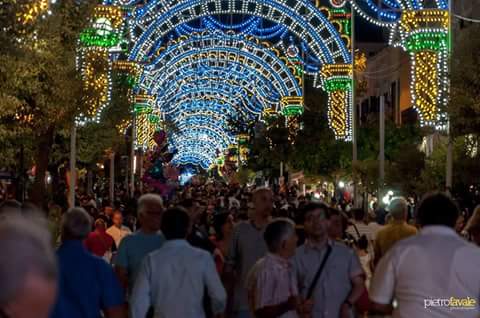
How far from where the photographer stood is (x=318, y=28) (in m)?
42.5

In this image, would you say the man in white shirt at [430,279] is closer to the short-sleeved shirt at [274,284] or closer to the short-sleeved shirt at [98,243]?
the short-sleeved shirt at [274,284]

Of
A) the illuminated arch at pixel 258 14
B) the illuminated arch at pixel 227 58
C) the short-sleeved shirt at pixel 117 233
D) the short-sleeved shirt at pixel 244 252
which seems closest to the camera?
the short-sleeved shirt at pixel 244 252

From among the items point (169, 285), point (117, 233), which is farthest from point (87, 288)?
point (117, 233)

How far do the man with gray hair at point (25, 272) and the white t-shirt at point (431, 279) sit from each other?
3.59 meters

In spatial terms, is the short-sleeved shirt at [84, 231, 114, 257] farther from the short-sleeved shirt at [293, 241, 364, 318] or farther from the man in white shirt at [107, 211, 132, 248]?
Result: the short-sleeved shirt at [293, 241, 364, 318]

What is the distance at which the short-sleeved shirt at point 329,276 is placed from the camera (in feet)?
28.6

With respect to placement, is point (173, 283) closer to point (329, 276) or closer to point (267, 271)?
point (267, 271)

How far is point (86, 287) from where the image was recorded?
7.21 meters

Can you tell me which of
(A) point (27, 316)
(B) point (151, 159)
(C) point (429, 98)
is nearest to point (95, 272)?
(A) point (27, 316)

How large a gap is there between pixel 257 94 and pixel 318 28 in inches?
1484

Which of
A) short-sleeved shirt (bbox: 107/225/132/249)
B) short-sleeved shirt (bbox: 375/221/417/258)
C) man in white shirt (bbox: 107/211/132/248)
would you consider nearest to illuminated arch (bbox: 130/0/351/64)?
man in white shirt (bbox: 107/211/132/248)

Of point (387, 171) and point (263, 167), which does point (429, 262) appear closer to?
point (387, 171)

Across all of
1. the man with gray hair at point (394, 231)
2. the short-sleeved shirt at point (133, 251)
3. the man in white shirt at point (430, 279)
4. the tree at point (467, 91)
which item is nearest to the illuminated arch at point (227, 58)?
the tree at point (467, 91)

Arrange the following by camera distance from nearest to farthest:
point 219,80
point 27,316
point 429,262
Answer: point 27,316 < point 429,262 < point 219,80
